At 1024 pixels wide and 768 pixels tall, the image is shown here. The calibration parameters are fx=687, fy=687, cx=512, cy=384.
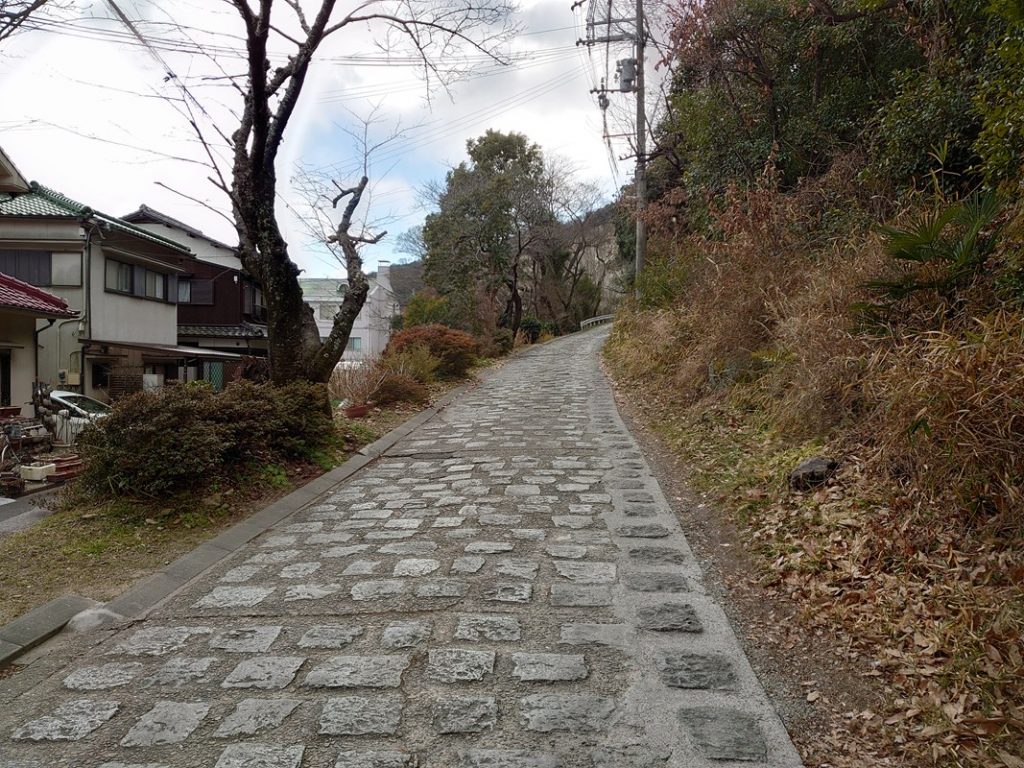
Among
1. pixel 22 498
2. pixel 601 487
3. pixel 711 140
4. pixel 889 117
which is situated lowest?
pixel 22 498

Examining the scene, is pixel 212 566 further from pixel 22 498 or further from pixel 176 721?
pixel 22 498

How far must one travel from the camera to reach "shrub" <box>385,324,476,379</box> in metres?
17.4

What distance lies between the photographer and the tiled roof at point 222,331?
2883 centimetres

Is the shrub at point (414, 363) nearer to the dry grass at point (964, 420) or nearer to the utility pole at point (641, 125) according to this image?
the utility pole at point (641, 125)

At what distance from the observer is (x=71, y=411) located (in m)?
13.5

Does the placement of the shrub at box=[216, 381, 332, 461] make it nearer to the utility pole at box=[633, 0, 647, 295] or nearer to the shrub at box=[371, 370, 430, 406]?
the shrub at box=[371, 370, 430, 406]

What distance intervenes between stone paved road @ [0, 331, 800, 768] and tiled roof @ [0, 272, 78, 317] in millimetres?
9062

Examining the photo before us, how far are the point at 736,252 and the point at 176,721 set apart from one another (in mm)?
9214

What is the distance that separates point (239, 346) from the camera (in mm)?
29688

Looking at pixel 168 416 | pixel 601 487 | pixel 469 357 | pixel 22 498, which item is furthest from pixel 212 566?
pixel 469 357

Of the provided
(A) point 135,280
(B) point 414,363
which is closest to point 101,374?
(A) point 135,280

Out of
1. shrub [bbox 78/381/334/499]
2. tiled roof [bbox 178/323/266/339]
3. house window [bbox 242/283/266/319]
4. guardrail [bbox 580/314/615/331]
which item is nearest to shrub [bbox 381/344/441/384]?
shrub [bbox 78/381/334/499]

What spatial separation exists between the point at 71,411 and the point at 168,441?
900 cm

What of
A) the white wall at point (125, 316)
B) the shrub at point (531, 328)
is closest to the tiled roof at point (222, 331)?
the white wall at point (125, 316)
